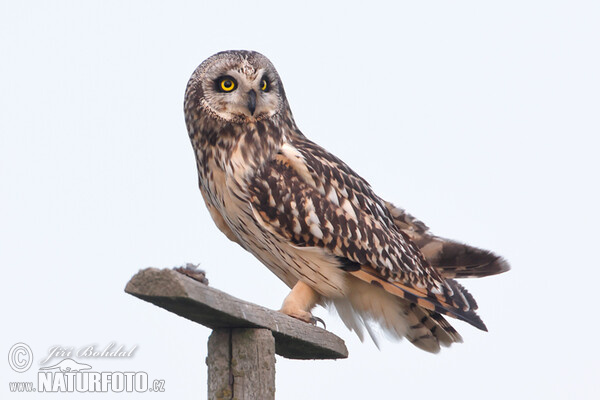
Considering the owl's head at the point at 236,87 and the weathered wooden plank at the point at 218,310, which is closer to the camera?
the weathered wooden plank at the point at 218,310

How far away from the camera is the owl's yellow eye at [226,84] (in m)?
4.95

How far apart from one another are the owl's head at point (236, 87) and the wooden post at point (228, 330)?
1.59 metres

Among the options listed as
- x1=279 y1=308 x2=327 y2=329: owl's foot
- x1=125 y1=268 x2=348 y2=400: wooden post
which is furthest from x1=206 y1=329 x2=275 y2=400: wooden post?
x1=279 y1=308 x2=327 y2=329: owl's foot

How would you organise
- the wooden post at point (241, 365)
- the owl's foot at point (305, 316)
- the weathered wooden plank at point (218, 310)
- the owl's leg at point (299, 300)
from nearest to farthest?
the weathered wooden plank at point (218, 310), the wooden post at point (241, 365), the owl's foot at point (305, 316), the owl's leg at point (299, 300)

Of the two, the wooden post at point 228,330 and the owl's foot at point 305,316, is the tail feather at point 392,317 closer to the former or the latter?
the owl's foot at point 305,316

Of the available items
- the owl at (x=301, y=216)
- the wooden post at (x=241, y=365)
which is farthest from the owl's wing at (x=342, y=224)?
the wooden post at (x=241, y=365)

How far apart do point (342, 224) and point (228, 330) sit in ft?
5.00

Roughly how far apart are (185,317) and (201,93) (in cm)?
202

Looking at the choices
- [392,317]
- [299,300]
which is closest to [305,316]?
[299,300]

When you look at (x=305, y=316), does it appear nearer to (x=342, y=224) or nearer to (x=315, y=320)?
(x=315, y=320)

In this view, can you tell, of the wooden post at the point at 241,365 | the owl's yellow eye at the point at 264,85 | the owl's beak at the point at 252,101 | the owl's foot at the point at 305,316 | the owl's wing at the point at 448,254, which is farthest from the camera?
the owl's wing at the point at 448,254

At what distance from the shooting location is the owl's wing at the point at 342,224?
4.66m

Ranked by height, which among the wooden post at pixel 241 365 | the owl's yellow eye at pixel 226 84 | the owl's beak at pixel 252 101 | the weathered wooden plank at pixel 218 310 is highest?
the owl's yellow eye at pixel 226 84

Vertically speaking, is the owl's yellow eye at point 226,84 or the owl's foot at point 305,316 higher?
the owl's yellow eye at point 226,84
